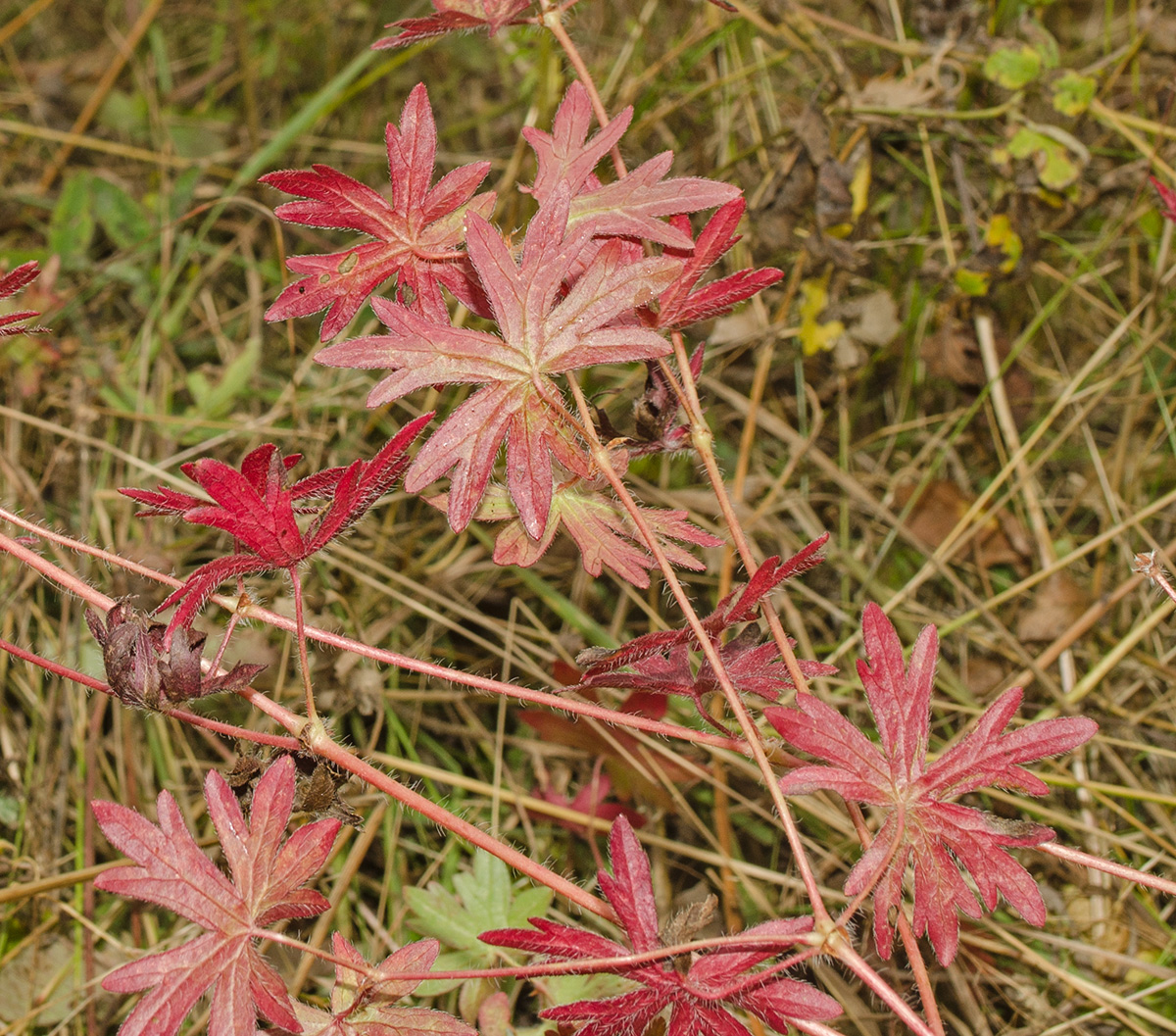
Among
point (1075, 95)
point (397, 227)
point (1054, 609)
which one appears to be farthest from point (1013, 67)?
point (397, 227)

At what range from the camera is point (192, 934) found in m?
1.85

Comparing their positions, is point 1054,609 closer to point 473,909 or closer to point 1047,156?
point 1047,156

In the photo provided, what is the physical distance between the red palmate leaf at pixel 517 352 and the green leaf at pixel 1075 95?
1578mm

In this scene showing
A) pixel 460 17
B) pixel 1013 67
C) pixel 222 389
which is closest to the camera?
pixel 460 17

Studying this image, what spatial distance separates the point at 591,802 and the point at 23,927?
1.17 metres

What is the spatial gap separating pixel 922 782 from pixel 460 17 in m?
1.30

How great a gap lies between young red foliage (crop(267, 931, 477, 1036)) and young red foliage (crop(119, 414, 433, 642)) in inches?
18.0

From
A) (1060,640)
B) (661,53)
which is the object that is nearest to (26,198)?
(661,53)

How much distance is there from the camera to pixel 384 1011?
121 centimetres

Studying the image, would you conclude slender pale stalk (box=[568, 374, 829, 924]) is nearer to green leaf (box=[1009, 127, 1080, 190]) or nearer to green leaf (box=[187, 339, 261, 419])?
green leaf (box=[187, 339, 261, 419])

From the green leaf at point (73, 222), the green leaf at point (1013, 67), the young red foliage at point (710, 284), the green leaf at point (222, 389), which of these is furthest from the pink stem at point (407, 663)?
the green leaf at point (1013, 67)

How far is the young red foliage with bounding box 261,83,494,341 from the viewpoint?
1377 millimetres

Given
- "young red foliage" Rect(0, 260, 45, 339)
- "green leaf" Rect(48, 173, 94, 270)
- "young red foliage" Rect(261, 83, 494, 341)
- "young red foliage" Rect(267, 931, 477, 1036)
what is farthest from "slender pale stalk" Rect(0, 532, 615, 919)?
"green leaf" Rect(48, 173, 94, 270)

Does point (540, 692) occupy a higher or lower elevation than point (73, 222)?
lower
